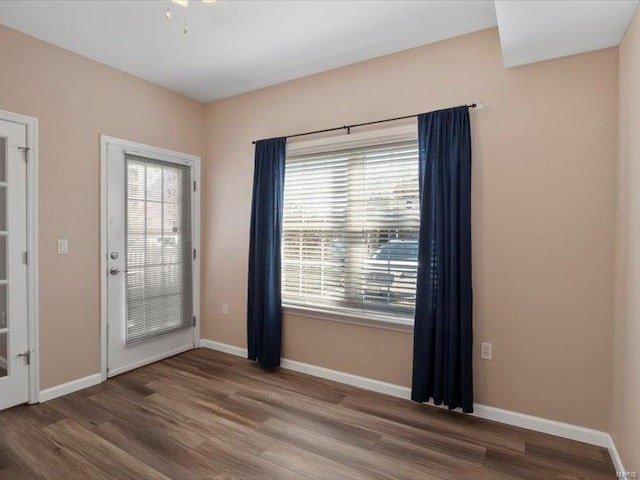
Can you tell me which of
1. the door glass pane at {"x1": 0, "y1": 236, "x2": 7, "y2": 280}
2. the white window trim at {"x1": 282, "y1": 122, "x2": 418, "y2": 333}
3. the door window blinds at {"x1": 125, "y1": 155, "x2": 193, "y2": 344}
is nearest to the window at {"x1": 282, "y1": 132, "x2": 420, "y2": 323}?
the white window trim at {"x1": 282, "y1": 122, "x2": 418, "y2": 333}

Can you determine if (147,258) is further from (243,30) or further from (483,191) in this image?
(483,191)

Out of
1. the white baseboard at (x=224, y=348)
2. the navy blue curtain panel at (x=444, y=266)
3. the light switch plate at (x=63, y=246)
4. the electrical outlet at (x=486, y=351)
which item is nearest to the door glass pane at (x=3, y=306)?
the light switch plate at (x=63, y=246)

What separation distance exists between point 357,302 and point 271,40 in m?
2.28

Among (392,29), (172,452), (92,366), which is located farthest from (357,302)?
(92,366)

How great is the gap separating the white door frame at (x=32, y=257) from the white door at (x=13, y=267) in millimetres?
24

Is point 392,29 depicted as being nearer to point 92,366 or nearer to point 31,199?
point 31,199

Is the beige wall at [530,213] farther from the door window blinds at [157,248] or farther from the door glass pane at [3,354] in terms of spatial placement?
the door glass pane at [3,354]

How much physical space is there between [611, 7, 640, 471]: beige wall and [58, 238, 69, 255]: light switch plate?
3.92 metres

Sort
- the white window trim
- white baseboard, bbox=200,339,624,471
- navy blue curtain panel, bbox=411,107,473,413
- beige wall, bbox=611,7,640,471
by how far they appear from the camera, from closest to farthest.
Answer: beige wall, bbox=611,7,640,471 → white baseboard, bbox=200,339,624,471 → navy blue curtain panel, bbox=411,107,473,413 → the white window trim

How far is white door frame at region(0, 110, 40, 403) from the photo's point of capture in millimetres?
2762

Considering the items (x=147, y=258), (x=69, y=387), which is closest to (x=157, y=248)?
(x=147, y=258)

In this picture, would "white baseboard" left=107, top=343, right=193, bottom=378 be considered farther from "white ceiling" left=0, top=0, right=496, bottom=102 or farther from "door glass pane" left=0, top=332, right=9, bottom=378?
"white ceiling" left=0, top=0, right=496, bottom=102

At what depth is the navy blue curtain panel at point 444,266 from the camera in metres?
2.58

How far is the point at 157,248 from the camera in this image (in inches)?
146
